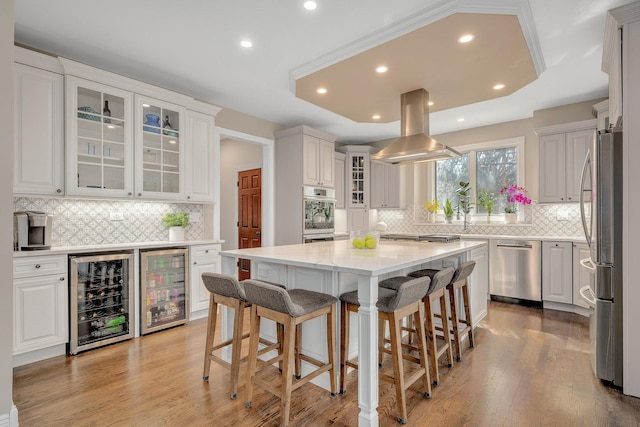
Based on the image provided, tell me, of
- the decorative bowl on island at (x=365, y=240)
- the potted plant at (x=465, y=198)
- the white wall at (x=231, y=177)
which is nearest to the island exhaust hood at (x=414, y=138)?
the decorative bowl on island at (x=365, y=240)

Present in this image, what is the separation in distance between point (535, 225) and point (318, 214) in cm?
324

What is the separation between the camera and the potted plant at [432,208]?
5730mm

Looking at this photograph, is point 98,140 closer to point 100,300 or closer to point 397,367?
point 100,300

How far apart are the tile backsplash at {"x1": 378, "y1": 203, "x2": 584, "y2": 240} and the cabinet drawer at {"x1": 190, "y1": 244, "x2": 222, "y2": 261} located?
3.65 metres

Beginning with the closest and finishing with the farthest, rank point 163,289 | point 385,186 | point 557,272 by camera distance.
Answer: point 163,289 → point 557,272 → point 385,186

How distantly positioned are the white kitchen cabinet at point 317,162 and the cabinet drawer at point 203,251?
1651mm

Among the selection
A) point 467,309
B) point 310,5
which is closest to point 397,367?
point 467,309

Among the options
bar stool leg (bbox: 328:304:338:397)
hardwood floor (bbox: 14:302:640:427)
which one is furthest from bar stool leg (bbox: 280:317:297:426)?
bar stool leg (bbox: 328:304:338:397)

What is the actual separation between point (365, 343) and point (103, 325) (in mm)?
2678

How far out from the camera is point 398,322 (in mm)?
2010

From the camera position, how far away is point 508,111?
4.70 metres

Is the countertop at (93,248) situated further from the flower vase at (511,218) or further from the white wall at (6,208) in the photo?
the flower vase at (511,218)

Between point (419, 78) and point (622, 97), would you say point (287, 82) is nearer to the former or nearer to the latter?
point (419, 78)

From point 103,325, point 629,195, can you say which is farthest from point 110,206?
point 629,195
